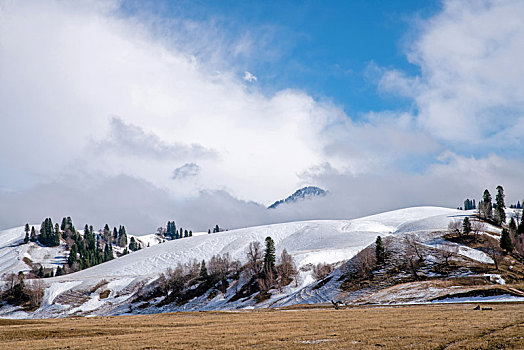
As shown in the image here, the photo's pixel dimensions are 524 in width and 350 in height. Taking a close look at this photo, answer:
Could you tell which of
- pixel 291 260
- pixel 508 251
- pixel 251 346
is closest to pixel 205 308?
pixel 291 260

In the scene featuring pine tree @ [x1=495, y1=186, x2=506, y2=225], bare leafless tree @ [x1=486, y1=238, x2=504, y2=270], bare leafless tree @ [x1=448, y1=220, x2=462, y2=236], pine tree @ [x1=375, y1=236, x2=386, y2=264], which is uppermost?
pine tree @ [x1=495, y1=186, x2=506, y2=225]

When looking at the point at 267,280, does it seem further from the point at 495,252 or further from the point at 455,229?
the point at 495,252

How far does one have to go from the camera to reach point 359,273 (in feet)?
435

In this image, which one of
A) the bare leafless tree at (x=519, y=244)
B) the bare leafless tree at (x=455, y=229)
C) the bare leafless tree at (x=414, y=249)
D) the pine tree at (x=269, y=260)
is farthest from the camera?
the pine tree at (x=269, y=260)

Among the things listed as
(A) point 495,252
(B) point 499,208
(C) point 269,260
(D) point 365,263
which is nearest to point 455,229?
(A) point 495,252

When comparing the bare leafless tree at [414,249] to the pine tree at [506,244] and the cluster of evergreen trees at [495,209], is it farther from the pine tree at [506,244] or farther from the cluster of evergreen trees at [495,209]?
the cluster of evergreen trees at [495,209]

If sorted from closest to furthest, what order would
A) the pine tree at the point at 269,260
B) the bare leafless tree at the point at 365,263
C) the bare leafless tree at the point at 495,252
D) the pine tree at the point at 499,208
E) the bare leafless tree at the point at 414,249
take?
the bare leafless tree at the point at 495,252
the bare leafless tree at the point at 365,263
the bare leafless tree at the point at 414,249
the pine tree at the point at 269,260
the pine tree at the point at 499,208

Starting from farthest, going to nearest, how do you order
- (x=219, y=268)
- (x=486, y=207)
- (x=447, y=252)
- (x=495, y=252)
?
1. (x=486, y=207)
2. (x=219, y=268)
3. (x=495, y=252)
4. (x=447, y=252)

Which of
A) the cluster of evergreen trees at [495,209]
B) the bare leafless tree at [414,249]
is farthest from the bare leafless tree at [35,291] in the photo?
the cluster of evergreen trees at [495,209]

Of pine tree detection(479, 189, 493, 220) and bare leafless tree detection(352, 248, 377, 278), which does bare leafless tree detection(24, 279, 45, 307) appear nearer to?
bare leafless tree detection(352, 248, 377, 278)

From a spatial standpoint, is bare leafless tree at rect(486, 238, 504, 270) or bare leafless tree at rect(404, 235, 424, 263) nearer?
bare leafless tree at rect(486, 238, 504, 270)

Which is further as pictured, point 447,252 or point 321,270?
point 321,270

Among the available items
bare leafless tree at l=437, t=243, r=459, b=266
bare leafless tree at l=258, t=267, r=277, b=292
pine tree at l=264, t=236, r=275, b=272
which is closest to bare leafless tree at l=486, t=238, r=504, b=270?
bare leafless tree at l=437, t=243, r=459, b=266

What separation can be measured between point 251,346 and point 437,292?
69.3 meters
